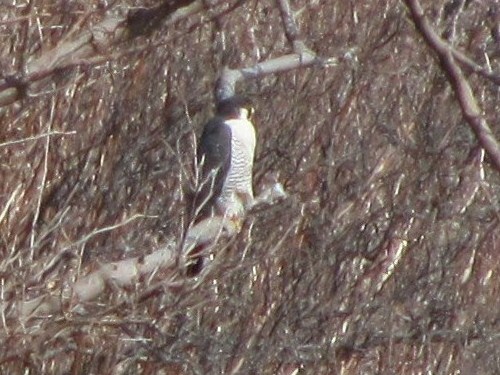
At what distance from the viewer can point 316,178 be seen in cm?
858

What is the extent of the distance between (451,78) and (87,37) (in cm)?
175

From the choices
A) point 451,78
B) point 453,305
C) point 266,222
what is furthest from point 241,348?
point 451,78

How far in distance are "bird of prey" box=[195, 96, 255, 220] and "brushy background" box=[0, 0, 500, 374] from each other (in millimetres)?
327

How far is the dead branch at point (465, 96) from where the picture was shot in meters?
3.38

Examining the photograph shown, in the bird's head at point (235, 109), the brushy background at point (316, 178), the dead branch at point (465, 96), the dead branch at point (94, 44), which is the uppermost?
the dead branch at point (465, 96)

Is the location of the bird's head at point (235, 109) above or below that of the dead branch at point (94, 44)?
below

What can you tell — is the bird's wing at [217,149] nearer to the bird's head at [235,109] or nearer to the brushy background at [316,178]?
the bird's head at [235,109]

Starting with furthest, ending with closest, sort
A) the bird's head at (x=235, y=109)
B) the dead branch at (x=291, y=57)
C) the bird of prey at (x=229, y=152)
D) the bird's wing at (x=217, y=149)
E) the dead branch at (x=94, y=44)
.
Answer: the bird's wing at (x=217, y=149), the bird of prey at (x=229, y=152), the bird's head at (x=235, y=109), the dead branch at (x=94, y=44), the dead branch at (x=291, y=57)

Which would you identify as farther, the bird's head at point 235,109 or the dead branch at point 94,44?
the bird's head at point 235,109

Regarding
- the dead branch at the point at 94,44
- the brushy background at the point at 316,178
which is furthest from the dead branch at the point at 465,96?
the brushy background at the point at 316,178

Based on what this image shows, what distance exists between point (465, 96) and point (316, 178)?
5.11 meters

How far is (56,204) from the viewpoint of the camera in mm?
7797

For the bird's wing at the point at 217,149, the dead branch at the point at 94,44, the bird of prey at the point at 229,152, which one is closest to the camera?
the dead branch at the point at 94,44

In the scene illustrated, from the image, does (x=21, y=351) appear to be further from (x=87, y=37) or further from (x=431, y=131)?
(x=431, y=131)
